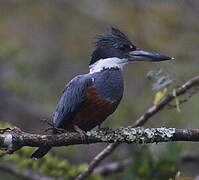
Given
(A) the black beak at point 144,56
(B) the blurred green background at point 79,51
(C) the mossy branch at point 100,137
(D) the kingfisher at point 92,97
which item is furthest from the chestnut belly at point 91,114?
(B) the blurred green background at point 79,51

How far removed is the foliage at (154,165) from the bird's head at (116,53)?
2.65 ft

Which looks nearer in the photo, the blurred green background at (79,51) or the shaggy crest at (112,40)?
the shaggy crest at (112,40)

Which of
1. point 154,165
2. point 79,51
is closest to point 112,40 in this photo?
point 154,165

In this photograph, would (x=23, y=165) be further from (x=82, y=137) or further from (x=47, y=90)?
(x=47, y=90)

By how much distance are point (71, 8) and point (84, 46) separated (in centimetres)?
88

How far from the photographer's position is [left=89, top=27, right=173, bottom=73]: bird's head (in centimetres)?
501

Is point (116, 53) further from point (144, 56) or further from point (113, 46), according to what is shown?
point (144, 56)

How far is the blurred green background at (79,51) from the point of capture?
7.00 meters

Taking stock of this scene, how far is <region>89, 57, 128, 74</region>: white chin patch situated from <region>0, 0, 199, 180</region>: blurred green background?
1461 mm

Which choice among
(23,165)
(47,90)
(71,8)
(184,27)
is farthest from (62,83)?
(23,165)

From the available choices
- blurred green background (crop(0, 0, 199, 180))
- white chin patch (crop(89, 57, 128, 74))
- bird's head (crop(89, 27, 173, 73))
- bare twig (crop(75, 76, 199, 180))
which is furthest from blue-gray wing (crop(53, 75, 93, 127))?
blurred green background (crop(0, 0, 199, 180))

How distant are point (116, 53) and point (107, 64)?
160 mm

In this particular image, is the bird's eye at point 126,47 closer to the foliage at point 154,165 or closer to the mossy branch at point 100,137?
the foliage at point 154,165

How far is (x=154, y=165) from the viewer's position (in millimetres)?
5035
